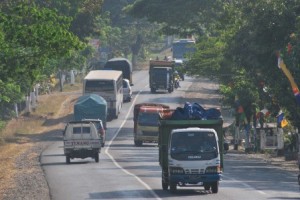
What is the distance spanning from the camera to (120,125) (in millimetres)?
85125

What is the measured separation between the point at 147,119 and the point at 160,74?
34.6 m

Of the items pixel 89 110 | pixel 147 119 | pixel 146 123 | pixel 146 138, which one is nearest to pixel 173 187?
pixel 146 123

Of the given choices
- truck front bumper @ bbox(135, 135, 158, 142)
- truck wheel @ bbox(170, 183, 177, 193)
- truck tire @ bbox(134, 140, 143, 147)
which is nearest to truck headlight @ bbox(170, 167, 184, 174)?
truck wheel @ bbox(170, 183, 177, 193)

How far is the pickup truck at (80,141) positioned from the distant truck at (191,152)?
1703 cm

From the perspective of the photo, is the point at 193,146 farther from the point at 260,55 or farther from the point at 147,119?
the point at 147,119

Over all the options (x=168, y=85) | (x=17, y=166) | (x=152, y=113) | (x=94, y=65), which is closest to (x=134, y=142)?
(x=152, y=113)

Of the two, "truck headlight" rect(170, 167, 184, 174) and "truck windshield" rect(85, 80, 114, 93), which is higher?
"truck windshield" rect(85, 80, 114, 93)

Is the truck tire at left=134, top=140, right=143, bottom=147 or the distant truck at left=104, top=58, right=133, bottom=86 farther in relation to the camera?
the distant truck at left=104, top=58, right=133, bottom=86

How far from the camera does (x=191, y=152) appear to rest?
34.7m

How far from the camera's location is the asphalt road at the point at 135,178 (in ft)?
117

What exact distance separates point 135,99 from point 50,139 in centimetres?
2683

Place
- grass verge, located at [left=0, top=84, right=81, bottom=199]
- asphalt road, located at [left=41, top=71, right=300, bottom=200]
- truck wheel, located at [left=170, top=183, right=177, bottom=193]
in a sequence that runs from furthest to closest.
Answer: grass verge, located at [left=0, top=84, right=81, bottom=199], asphalt road, located at [left=41, top=71, right=300, bottom=200], truck wheel, located at [left=170, top=183, right=177, bottom=193]

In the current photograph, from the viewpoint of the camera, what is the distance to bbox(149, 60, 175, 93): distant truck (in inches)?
4080

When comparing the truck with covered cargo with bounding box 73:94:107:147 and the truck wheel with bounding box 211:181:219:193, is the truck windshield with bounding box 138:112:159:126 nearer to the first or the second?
the truck with covered cargo with bounding box 73:94:107:147
